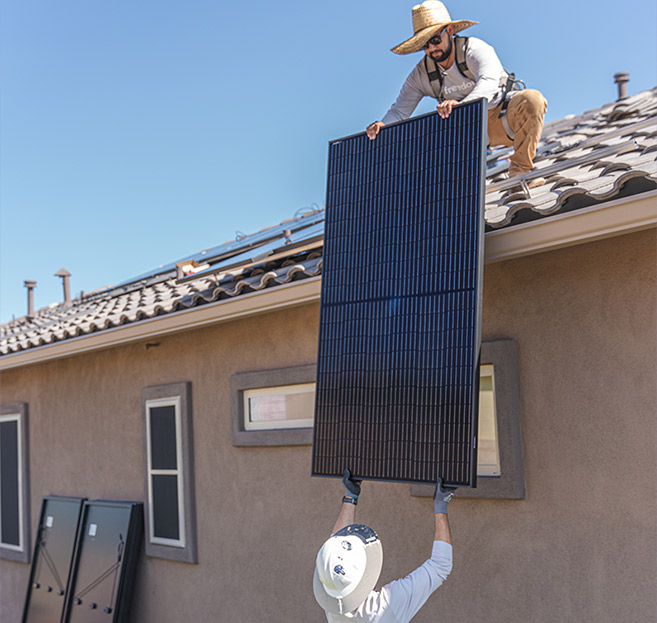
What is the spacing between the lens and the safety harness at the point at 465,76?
607cm

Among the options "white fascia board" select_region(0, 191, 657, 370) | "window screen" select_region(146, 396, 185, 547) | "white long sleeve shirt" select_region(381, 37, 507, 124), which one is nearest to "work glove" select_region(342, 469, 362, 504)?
"white fascia board" select_region(0, 191, 657, 370)

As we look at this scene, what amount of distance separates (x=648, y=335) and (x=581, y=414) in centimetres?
61

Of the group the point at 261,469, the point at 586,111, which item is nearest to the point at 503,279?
the point at 261,469

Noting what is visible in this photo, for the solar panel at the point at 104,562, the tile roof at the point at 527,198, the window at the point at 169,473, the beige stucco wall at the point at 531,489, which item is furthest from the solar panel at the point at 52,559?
the beige stucco wall at the point at 531,489

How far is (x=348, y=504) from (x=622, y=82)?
787 cm

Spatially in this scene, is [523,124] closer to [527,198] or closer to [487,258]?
[527,198]

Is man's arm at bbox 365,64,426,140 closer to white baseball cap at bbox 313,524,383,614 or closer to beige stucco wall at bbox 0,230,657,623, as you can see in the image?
beige stucco wall at bbox 0,230,657,623

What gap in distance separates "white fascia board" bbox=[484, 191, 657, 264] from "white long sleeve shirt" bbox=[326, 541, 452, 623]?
172 centimetres

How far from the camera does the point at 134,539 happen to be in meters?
8.48

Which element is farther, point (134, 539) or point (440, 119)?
point (134, 539)

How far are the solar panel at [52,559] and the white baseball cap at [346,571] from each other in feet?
19.2

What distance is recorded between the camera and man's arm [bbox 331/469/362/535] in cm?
458

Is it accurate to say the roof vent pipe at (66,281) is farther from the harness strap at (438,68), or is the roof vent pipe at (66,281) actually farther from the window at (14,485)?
the harness strap at (438,68)

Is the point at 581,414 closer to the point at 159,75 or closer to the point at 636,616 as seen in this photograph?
the point at 636,616
